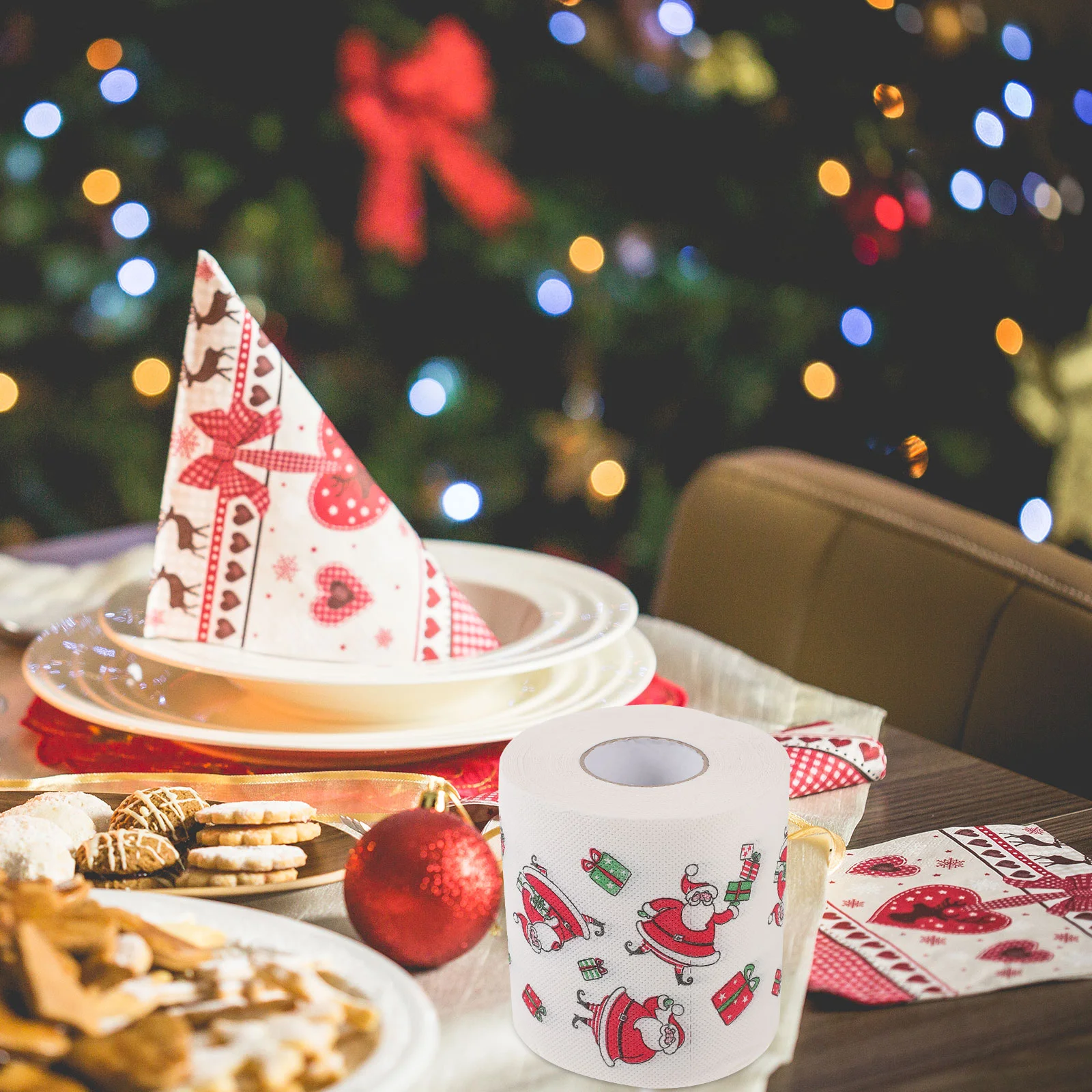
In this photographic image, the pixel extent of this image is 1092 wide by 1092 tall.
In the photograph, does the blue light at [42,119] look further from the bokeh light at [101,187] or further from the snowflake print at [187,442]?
the snowflake print at [187,442]

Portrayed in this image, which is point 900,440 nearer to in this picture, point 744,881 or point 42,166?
point 42,166

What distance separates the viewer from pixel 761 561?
1.17 m

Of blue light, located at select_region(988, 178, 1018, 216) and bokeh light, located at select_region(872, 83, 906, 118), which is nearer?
bokeh light, located at select_region(872, 83, 906, 118)

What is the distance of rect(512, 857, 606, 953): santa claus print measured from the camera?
0.37 m

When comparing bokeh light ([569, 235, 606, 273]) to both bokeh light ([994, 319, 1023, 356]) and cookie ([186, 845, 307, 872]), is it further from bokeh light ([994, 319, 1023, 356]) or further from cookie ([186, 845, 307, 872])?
cookie ([186, 845, 307, 872])

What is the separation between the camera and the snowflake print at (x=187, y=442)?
→ 630 mm

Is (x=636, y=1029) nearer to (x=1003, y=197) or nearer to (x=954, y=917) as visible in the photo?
(x=954, y=917)

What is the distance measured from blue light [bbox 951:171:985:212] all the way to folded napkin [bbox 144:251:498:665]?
1.97 metres

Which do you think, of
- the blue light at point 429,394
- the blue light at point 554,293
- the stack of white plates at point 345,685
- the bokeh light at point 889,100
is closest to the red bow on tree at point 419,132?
the blue light at point 554,293

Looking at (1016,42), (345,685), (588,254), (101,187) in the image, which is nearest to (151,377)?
(101,187)

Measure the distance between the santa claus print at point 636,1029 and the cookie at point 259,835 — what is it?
0.53 feet

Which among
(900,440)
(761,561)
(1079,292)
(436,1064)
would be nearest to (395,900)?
(436,1064)

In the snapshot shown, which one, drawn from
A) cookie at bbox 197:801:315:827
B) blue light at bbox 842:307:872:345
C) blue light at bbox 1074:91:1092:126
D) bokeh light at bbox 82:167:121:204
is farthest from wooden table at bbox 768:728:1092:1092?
blue light at bbox 1074:91:1092:126

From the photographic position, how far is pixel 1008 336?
230cm
